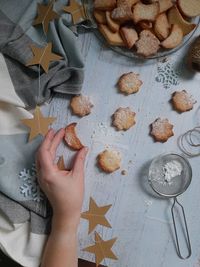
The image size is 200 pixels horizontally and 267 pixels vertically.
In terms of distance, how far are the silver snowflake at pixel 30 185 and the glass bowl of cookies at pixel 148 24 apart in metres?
0.31

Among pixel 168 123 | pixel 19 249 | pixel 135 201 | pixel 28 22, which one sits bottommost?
pixel 19 249

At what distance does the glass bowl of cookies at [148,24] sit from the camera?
92 cm

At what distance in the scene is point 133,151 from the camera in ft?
3.09

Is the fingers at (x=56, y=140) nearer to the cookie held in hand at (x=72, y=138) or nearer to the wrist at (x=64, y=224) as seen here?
the cookie held in hand at (x=72, y=138)

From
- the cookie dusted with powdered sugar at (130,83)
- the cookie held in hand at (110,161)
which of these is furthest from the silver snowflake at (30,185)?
A: the cookie dusted with powdered sugar at (130,83)

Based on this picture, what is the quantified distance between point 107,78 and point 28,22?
20 cm

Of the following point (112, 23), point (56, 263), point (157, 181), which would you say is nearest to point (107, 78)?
point (112, 23)

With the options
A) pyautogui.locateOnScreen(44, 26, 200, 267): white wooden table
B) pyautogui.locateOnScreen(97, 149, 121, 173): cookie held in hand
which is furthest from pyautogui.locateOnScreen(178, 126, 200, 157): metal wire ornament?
pyautogui.locateOnScreen(97, 149, 121, 173): cookie held in hand

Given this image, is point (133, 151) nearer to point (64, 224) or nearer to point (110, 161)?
point (110, 161)

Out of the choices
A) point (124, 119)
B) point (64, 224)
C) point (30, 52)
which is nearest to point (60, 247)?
point (64, 224)

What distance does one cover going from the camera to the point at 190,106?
3.06 feet

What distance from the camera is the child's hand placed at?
0.89 metres

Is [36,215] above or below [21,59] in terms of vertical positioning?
below

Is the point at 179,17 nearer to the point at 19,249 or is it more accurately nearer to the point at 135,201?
the point at 135,201
